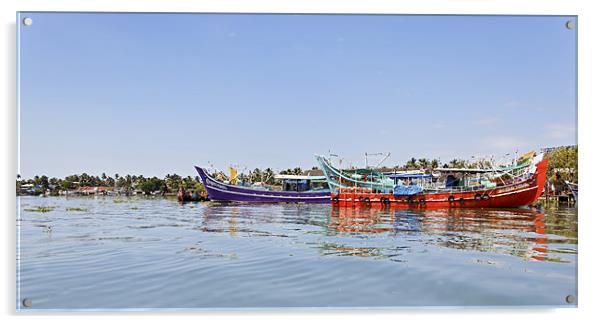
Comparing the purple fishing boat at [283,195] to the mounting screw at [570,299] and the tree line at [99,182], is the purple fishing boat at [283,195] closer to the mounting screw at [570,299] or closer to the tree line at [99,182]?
the tree line at [99,182]

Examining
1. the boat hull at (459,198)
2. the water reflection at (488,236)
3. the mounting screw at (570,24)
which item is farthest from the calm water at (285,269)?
the boat hull at (459,198)

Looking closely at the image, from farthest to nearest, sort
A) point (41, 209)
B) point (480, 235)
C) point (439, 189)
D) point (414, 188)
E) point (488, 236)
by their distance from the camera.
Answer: point (414, 188) < point (439, 189) < point (480, 235) < point (488, 236) < point (41, 209)

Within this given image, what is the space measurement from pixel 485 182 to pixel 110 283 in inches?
350

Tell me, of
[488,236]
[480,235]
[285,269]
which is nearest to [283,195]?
[480,235]

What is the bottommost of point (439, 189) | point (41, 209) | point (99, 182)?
point (439, 189)

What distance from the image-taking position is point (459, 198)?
38.4 ft

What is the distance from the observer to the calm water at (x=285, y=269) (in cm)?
349

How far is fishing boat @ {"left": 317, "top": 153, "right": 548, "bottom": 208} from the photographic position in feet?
29.2

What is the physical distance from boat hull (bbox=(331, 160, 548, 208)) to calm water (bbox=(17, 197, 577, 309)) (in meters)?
3.73

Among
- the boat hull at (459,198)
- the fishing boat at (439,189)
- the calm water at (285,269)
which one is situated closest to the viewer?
the calm water at (285,269)

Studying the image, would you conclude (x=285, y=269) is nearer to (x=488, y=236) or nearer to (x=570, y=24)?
(x=488, y=236)

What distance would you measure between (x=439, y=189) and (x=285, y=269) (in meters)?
8.59

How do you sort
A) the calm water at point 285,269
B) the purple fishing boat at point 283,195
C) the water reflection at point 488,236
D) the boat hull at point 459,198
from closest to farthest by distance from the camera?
the calm water at point 285,269 < the water reflection at point 488,236 < the boat hull at point 459,198 < the purple fishing boat at point 283,195

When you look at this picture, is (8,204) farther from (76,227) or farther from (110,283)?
(76,227)
